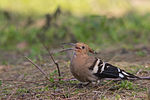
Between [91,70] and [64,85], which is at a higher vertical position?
[91,70]

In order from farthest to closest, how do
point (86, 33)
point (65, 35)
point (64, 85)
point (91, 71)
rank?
1. point (86, 33)
2. point (65, 35)
3. point (64, 85)
4. point (91, 71)

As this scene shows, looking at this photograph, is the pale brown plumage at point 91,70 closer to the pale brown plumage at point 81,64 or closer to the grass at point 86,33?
the pale brown plumage at point 81,64

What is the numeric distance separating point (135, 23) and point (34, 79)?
483 cm

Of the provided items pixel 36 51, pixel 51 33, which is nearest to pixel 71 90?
pixel 36 51

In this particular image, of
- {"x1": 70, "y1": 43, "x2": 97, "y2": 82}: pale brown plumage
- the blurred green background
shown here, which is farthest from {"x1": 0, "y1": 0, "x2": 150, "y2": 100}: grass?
{"x1": 70, "y1": 43, "x2": 97, "y2": 82}: pale brown plumage

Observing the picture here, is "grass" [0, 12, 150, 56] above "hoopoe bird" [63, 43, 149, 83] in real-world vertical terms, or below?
above

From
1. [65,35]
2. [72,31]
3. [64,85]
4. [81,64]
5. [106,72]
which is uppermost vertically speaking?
[72,31]

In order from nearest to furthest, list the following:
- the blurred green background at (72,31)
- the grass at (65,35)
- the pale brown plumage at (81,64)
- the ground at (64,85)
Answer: the ground at (64,85) < the pale brown plumage at (81,64) < the grass at (65,35) < the blurred green background at (72,31)

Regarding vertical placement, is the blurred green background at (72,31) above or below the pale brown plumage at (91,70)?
above

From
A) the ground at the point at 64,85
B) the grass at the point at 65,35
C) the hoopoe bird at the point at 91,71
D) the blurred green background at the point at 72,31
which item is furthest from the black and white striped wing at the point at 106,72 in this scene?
the blurred green background at the point at 72,31

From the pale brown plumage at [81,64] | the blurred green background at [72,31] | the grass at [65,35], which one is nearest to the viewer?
the pale brown plumage at [81,64]

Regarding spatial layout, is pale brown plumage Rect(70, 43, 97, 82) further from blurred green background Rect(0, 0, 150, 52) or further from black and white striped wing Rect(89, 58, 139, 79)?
blurred green background Rect(0, 0, 150, 52)

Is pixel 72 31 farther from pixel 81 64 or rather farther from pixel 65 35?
pixel 81 64

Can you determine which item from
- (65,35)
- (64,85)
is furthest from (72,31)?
(64,85)
